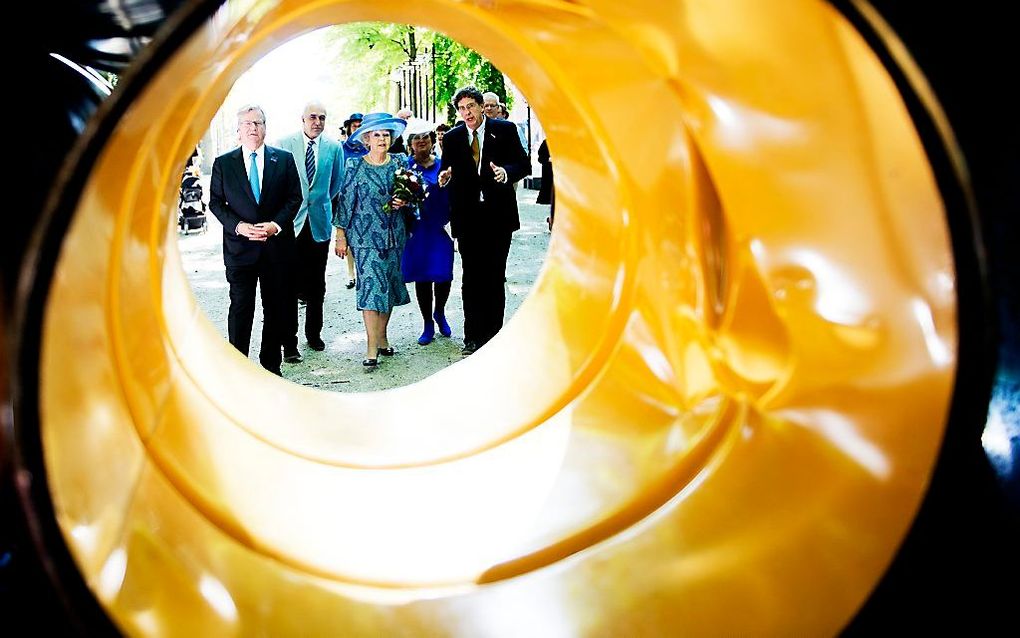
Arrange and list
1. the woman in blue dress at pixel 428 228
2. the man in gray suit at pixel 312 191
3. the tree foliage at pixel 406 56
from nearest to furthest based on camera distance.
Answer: the man in gray suit at pixel 312 191
the woman in blue dress at pixel 428 228
the tree foliage at pixel 406 56

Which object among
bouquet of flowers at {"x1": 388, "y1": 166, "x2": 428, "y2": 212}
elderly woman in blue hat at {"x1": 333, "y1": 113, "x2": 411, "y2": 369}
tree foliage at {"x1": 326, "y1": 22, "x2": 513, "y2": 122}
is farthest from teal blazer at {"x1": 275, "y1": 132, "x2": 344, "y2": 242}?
tree foliage at {"x1": 326, "y1": 22, "x2": 513, "y2": 122}

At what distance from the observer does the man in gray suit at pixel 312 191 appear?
5543 millimetres

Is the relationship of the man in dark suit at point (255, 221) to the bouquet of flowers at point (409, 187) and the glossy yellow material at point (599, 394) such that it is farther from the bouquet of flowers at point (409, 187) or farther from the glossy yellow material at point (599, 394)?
the glossy yellow material at point (599, 394)

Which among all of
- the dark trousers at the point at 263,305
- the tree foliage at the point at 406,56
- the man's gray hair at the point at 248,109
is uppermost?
the tree foliage at the point at 406,56

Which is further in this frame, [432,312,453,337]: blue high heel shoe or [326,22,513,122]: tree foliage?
[326,22,513,122]: tree foliage

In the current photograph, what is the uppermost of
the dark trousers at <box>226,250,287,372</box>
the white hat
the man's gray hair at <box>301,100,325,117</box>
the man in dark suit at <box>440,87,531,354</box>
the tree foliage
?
the tree foliage

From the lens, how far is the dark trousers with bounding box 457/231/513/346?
545 cm

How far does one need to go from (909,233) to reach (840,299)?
0.87ft

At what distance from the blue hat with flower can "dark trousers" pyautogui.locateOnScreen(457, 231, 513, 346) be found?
82cm

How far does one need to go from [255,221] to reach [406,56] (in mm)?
11749

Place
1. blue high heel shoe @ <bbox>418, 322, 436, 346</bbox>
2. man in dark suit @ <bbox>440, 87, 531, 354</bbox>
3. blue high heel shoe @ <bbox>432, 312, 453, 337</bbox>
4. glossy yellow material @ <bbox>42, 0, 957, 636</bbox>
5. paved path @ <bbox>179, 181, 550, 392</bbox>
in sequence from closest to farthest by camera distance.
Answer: glossy yellow material @ <bbox>42, 0, 957, 636</bbox>, paved path @ <bbox>179, 181, 550, 392</bbox>, man in dark suit @ <bbox>440, 87, 531, 354</bbox>, blue high heel shoe @ <bbox>418, 322, 436, 346</bbox>, blue high heel shoe @ <bbox>432, 312, 453, 337</bbox>

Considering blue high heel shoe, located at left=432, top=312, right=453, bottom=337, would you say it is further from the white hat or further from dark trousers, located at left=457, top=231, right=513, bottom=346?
the white hat

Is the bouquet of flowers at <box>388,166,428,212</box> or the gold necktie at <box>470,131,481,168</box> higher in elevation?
the gold necktie at <box>470,131,481,168</box>

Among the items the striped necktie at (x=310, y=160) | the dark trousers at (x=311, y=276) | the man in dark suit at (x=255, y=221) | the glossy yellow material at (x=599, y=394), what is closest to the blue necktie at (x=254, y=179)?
the man in dark suit at (x=255, y=221)
